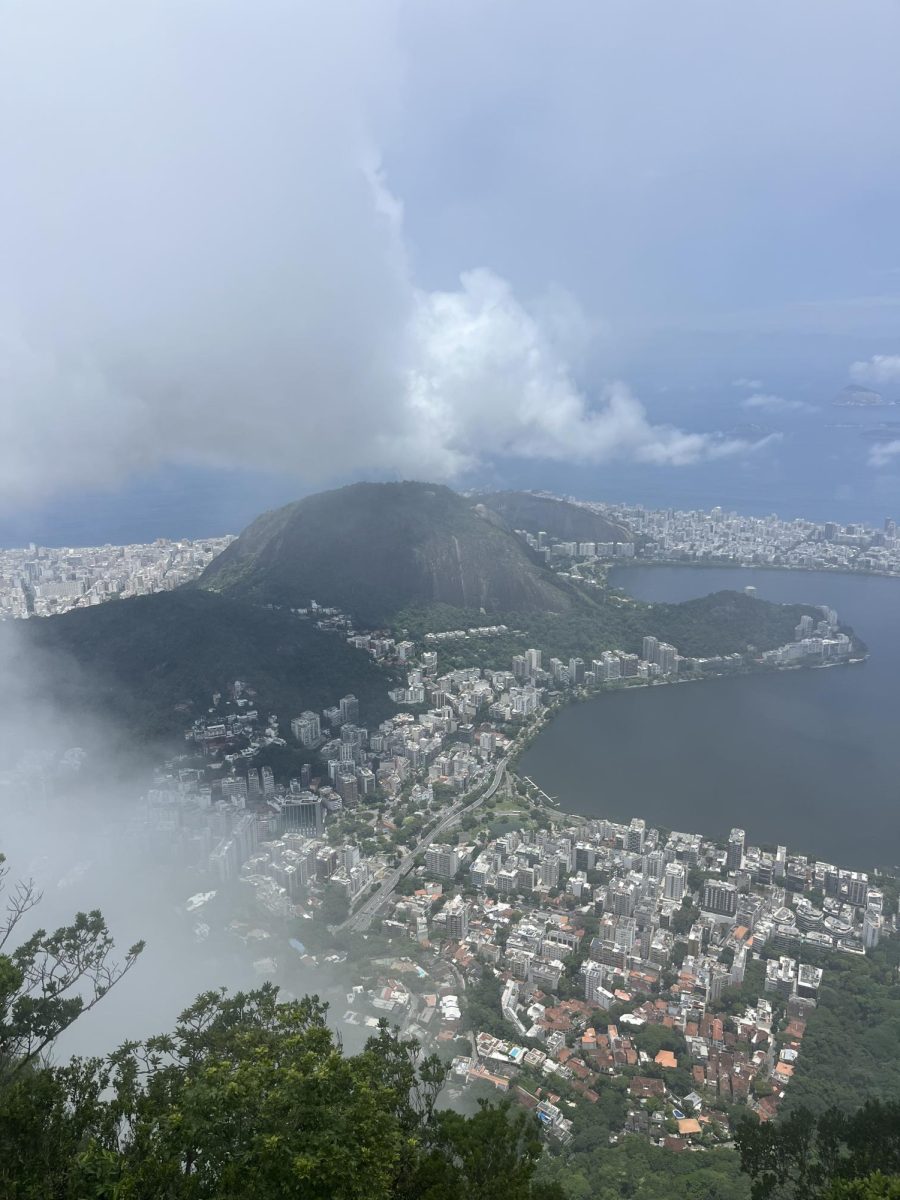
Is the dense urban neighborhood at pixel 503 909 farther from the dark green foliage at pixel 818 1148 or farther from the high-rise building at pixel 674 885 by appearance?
the dark green foliage at pixel 818 1148

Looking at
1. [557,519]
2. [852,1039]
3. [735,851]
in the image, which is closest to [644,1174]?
[852,1039]

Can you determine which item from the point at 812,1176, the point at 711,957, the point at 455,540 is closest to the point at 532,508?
the point at 455,540

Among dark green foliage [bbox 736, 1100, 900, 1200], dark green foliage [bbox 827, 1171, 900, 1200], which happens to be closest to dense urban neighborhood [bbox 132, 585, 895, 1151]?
dark green foliage [bbox 736, 1100, 900, 1200]

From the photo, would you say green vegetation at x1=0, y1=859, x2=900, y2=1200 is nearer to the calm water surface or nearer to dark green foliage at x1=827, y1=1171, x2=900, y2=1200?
dark green foliage at x1=827, y1=1171, x2=900, y2=1200

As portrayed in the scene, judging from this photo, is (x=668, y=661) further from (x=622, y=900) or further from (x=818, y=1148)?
(x=818, y=1148)

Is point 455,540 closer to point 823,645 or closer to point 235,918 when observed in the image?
point 823,645
